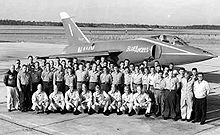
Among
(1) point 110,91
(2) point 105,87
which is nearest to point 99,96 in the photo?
(1) point 110,91

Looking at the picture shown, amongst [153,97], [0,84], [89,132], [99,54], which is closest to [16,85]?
[89,132]

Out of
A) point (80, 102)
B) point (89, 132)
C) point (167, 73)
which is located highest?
point (167, 73)

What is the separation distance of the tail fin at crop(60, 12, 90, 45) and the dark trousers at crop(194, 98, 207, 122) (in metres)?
11.3

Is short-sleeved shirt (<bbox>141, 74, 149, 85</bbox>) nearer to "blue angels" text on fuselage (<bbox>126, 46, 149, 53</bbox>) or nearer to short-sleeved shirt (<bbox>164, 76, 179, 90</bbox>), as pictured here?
short-sleeved shirt (<bbox>164, 76, 179, 90</bbox>)

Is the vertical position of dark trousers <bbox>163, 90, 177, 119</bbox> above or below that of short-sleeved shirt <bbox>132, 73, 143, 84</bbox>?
below

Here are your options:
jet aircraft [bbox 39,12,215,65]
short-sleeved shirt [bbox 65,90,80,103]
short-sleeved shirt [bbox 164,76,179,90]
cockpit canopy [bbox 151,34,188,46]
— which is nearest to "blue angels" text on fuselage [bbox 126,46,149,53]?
jet aircraft [bbox 39,12,215,65]

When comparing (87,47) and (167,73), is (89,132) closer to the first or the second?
(167,73)

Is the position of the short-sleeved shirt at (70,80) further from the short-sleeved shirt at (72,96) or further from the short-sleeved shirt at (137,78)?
the short-sleeved shirt at (137,78)

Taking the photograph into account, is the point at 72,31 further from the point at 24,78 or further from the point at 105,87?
the point at 24,78

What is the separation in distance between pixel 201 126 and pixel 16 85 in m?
5.51

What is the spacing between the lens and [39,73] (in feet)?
32.2

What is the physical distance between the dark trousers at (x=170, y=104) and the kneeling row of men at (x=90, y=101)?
→ 1.66ft

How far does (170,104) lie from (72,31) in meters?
11.9

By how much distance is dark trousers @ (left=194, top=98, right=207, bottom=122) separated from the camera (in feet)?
26.8
